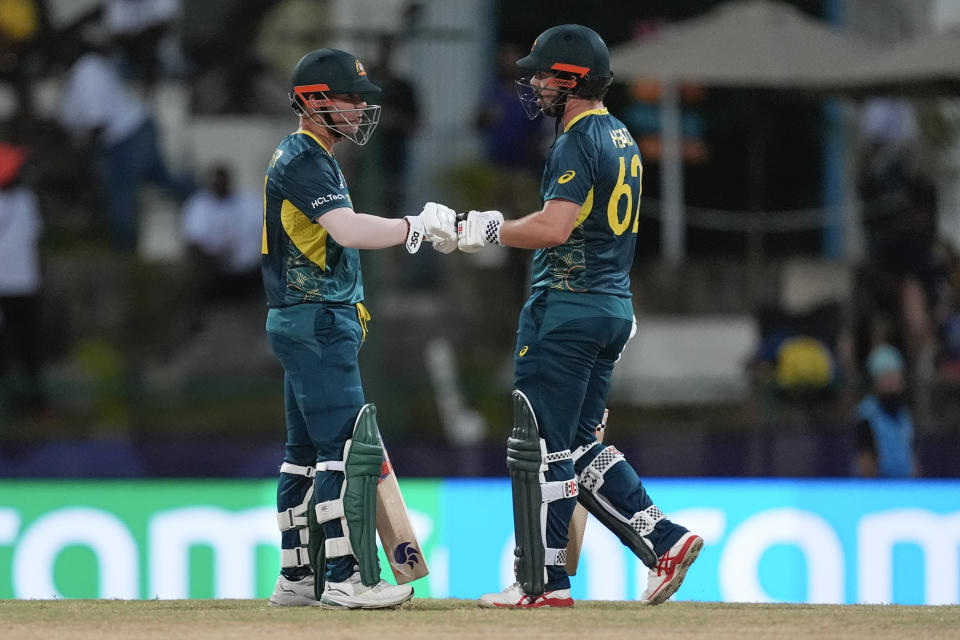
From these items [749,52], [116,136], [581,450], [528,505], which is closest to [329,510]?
[528,505]

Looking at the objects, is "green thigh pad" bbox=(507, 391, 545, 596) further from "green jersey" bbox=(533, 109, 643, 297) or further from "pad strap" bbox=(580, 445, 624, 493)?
"green jersey" bbox=(533, 109, 643, 297)

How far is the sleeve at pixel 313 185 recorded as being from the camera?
6289mm

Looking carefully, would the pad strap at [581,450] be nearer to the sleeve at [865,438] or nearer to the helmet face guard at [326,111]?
the helmet face guard at [326,111]

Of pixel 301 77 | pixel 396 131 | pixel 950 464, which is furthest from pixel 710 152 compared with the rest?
pixel 301 77

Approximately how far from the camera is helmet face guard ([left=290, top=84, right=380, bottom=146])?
6484 millimetres

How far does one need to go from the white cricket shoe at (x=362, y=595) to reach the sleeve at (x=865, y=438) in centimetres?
482

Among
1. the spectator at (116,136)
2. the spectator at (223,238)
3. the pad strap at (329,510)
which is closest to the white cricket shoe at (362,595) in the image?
the pad strap at (329,510)

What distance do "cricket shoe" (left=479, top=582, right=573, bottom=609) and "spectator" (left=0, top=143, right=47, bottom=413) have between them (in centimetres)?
598

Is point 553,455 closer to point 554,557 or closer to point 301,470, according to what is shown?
point 554,557

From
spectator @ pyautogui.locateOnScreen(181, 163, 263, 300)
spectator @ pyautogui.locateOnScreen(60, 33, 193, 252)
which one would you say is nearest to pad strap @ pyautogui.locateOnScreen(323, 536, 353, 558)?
spectator @ pyautogui.locateOnScreen(181, 163, 263, 300)

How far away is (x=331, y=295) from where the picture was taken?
644cm

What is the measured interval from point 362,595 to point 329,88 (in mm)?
1884

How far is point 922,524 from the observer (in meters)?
9.28

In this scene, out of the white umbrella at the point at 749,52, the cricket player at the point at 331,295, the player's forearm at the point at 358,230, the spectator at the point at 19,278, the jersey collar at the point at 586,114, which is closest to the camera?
the player's forearm at the point at 358,230
